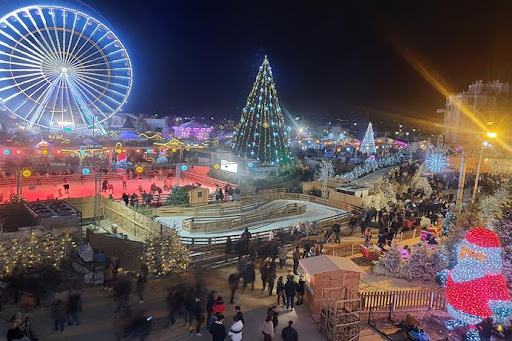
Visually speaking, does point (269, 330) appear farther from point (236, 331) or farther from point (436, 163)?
point (436, 163)

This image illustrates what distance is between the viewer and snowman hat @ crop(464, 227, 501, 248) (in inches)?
360

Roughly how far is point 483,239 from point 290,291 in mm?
4718

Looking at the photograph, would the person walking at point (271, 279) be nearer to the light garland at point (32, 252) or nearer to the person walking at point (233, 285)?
the person walking at point (233, 285)

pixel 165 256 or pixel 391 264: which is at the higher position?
pixel 165 256

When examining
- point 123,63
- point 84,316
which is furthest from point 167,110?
point 84,316

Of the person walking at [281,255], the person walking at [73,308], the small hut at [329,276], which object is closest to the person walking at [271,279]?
the small hut at [329,276]

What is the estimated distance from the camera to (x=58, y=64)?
28500mm

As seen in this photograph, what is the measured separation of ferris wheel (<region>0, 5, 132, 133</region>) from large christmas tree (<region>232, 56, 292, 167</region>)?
9865 mm

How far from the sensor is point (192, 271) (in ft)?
41.0

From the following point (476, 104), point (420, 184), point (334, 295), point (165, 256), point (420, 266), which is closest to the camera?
point (334, 295)

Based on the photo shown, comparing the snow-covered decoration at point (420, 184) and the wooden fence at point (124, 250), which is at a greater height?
the snow-covered decoration at point (420, 184)

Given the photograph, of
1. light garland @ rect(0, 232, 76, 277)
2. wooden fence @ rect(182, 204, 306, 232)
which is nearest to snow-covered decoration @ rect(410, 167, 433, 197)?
wooden fence @ rect(182, 204, 306, 232)

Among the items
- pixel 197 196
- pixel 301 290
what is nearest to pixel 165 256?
pixel 301 290

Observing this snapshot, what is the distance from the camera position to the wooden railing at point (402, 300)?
9781 mm
